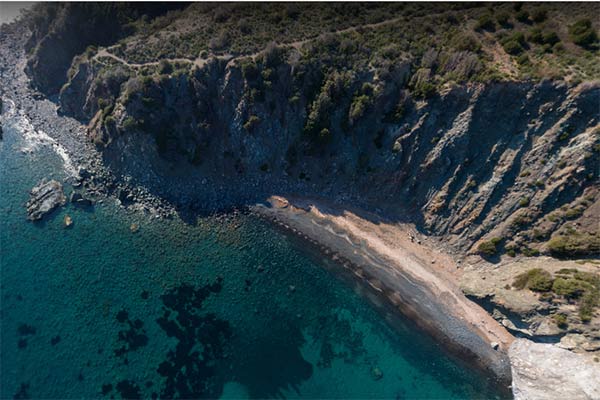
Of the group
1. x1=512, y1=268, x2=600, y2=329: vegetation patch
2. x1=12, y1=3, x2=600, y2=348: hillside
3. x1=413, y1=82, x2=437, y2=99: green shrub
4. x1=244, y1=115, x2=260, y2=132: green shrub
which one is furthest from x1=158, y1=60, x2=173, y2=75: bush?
x1=512, y1=268, x2=600, y2=329: vegetation patch

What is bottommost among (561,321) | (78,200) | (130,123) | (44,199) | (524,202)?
(561,321)

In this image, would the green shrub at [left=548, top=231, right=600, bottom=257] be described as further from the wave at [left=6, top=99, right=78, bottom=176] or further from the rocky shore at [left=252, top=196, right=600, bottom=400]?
the wave at [left=6, top=99, right=78, bottom=176]

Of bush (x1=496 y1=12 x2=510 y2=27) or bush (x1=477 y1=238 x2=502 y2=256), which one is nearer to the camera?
bush (x1=477 y1=238 x2=502 y2=256)

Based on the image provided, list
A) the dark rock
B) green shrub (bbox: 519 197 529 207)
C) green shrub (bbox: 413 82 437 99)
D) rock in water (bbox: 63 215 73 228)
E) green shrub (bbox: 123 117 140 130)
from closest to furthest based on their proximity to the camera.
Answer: green shrub (bbox: 519 197 529 207) → green shrub (bbox: 413 82 437 99) → rock in water (bbox: 63 215 73 228) → green shrub (bbox: 123 117 140 130) → the dark rock

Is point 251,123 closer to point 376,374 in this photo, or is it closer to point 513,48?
point 513,48

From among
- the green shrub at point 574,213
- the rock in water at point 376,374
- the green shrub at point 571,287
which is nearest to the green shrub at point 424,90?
the green shrub at point 574,213

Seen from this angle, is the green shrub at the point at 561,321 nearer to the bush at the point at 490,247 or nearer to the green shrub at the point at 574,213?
the bush at the point at 490,247

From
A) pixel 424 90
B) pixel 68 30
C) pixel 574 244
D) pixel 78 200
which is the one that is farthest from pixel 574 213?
pixel 68 30
